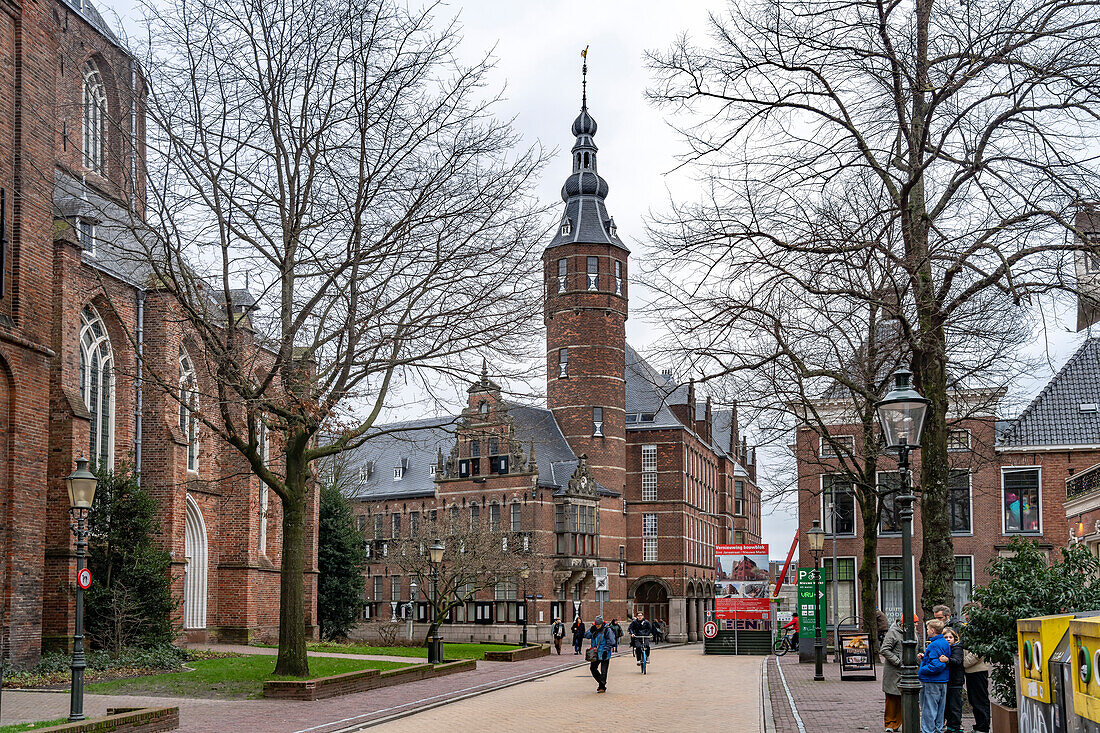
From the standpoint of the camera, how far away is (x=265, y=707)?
19109 mm

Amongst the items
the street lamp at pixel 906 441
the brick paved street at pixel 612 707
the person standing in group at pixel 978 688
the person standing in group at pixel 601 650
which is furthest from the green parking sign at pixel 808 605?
the street lamp at pixel 906 441

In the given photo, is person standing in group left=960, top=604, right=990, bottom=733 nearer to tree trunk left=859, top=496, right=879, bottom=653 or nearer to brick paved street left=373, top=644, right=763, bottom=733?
brick paved street left=373, top=644, right=763, bottom=733

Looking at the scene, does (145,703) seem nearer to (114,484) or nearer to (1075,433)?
(114,484)

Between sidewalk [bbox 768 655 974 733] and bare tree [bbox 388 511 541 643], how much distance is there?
774 inches

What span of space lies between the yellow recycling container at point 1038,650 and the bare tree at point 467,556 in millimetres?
35468

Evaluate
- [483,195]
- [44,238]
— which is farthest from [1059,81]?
[44,238]

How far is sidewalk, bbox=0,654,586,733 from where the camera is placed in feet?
54.2

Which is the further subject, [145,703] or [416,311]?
[416,311]

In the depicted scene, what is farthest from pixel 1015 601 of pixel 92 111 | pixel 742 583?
pixel 742 583

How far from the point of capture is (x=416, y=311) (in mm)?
23203

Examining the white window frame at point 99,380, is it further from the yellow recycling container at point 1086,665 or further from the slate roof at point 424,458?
the slate roof at point 424,458

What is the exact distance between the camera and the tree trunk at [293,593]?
70.6 ft

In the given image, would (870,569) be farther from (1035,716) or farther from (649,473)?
(649,473)

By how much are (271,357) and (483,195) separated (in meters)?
19.8
